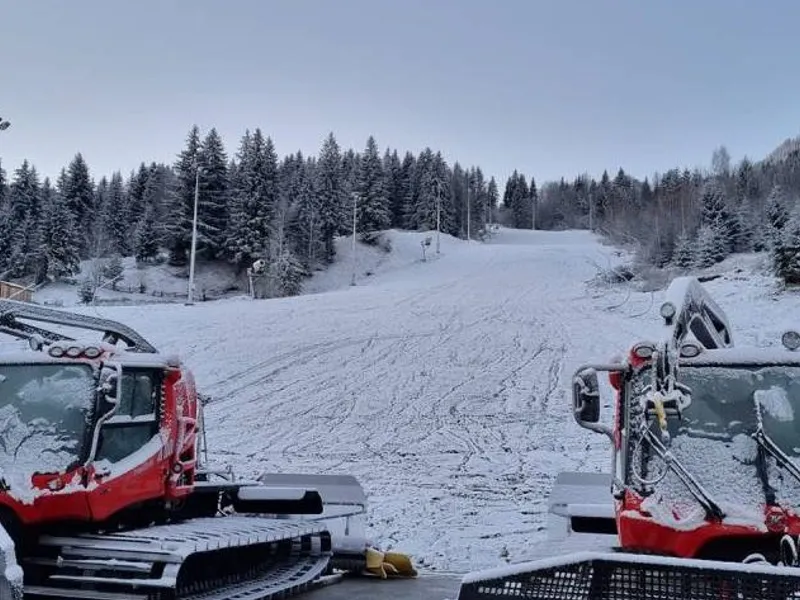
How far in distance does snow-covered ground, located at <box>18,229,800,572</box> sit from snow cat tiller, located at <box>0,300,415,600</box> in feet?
9.07

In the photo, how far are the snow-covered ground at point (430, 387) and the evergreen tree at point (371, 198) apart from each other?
126 feet

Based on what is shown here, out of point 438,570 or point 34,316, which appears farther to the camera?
point 438,570

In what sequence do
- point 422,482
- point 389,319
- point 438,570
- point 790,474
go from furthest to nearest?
point 389,319 → point 422,482 → point 438,570 → point 790,474

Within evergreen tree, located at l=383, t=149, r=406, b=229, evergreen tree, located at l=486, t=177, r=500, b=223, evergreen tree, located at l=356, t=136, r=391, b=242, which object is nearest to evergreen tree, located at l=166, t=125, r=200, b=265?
evergreen tree, located at l=356, t=136, r=391, b=242

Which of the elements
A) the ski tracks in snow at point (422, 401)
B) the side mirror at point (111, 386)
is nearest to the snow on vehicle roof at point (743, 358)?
the side mirror at point (111, 386)

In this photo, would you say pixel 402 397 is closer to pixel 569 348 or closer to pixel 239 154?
pixel 569 348

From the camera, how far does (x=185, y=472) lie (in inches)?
300

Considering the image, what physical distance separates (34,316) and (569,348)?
18313mm

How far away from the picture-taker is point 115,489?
652cm

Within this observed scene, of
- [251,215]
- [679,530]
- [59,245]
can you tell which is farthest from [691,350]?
[59,245]

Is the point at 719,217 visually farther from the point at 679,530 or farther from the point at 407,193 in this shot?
the point at 407,193

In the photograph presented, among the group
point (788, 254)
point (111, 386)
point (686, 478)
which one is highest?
point (788, 254)

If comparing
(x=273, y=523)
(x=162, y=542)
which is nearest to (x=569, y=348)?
(x=273, y=523)

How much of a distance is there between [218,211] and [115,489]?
58.9 meters
